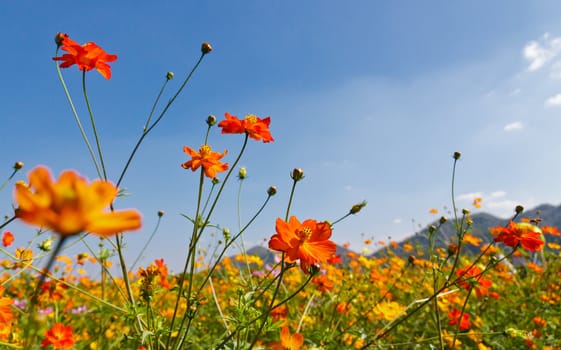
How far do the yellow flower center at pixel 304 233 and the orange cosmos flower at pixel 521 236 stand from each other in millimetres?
1002

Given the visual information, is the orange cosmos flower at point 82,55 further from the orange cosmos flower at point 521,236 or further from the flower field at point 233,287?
the orange cosmos flower at point 521,236

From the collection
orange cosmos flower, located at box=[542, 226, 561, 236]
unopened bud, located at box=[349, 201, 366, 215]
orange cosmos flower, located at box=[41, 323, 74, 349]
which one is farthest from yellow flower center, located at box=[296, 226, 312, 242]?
orange cosmos flower, located at box=[542, 226, 561, 236]

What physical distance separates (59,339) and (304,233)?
4.18 ft

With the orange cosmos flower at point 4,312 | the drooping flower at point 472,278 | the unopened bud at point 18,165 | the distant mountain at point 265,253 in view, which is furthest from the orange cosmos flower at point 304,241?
the distant mountain at point 265,253

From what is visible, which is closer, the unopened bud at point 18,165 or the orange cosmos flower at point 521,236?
the orange cosmos flower at point 521,236

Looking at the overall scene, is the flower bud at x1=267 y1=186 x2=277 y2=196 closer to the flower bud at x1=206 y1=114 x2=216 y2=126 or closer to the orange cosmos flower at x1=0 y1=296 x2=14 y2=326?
the flower bud at x1=206 y1=114 x2=216 y2=126

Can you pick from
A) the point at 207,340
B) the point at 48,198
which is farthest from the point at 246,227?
the point at 207,340

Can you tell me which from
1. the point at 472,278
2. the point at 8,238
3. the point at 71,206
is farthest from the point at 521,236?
the point at 8,238

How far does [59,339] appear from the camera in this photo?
1.69 meters

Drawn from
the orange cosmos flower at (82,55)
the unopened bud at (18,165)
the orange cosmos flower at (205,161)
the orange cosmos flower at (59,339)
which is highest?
the orange cosmos flower at (82,55)

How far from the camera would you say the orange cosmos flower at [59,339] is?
5.45ft

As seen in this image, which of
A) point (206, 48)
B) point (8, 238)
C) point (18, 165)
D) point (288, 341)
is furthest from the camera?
point (8, 238)

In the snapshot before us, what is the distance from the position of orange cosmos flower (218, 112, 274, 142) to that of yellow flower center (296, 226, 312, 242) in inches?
17.8

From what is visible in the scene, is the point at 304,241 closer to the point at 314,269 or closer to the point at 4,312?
the point at 314,269
